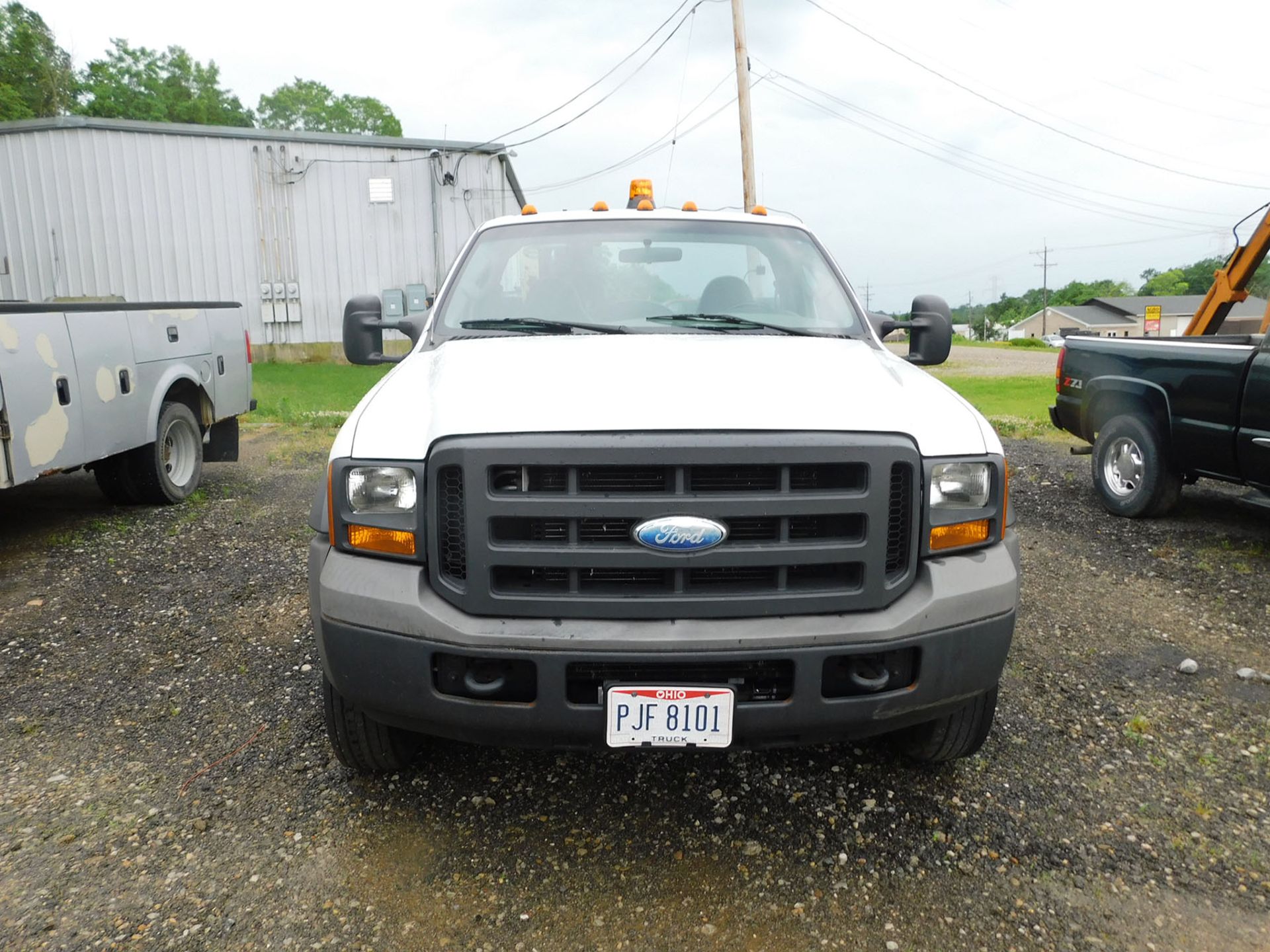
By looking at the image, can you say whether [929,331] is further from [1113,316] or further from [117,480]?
[1113,316]

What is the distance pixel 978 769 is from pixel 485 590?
1.90 meters

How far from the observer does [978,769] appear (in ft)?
10.3

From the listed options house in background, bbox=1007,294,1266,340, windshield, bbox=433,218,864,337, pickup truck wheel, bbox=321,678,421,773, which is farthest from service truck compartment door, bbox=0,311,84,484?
house in background, bbox=1007,294,1266,340

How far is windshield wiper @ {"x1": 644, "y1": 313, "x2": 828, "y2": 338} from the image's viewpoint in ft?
11.6

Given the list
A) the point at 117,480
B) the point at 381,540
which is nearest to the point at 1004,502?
the point at 381,540

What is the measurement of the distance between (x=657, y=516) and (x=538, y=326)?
1.44 meters

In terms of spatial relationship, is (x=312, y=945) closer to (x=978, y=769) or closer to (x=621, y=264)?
(x=978, y=769)

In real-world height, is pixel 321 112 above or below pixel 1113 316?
above

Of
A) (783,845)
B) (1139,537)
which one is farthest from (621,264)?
(1139,537)

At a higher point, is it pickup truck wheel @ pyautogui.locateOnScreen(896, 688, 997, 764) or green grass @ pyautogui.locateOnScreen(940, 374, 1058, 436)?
pickup truck wheel @ pyautogui.locateOnScreen(896, 688, 997, 764)

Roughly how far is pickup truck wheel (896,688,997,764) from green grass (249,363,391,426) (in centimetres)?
964

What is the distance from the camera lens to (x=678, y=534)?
7.67ft

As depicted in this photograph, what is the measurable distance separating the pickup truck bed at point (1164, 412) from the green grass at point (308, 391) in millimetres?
8448

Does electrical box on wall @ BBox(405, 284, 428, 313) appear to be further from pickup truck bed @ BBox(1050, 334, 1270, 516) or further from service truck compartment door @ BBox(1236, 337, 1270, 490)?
service truck compartment door @ BBox(1236, 337, 1270, 490)
